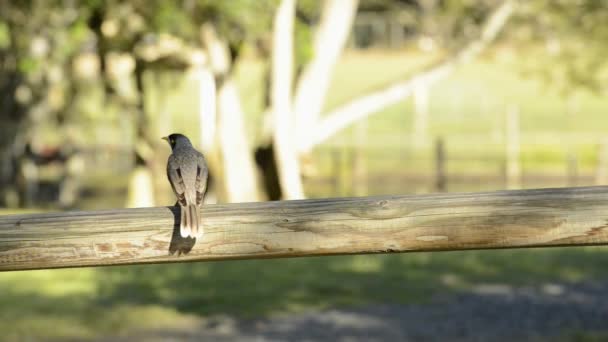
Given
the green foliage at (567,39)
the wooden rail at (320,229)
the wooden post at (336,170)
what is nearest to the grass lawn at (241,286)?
the wooden rail at (320,229)

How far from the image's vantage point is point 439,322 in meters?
11.6

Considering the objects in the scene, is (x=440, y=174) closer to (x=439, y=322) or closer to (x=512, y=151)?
(x=512, y=151)

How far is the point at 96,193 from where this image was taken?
33094 millimetres

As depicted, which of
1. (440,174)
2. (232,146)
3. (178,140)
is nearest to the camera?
(178,140)

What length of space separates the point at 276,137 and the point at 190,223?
1967 centimetres

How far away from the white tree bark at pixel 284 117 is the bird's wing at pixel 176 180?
17987 mm

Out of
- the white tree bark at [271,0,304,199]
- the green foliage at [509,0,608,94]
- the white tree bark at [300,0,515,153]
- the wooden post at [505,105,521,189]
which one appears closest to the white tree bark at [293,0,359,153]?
the white tree bark at [271,0,304,199]

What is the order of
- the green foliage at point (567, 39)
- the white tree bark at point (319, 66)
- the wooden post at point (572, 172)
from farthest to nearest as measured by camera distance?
the wooden post at point (572, 172) → the green foliage at point (567, 39) → the white tree bark at point (319, 66)

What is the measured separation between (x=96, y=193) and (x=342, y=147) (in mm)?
11288

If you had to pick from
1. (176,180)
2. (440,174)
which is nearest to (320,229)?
(176,180)

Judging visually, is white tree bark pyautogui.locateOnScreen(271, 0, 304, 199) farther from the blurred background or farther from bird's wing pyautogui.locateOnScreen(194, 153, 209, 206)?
bird's wing pyautogui.locateOnScreen(194, 153, 209, 206)

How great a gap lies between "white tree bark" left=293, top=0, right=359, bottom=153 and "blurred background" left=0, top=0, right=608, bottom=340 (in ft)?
0.14

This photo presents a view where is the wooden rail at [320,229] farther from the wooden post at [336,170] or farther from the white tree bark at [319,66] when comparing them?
the wooden post at [336,170]

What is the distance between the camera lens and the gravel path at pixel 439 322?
10906 millimetres
